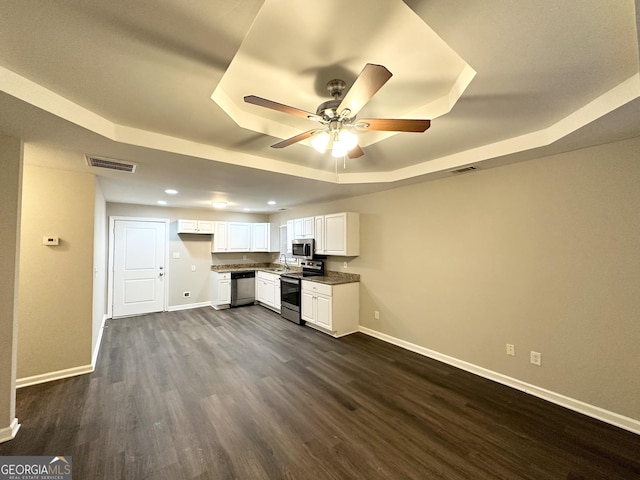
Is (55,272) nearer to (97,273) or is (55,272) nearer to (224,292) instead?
(97,273)

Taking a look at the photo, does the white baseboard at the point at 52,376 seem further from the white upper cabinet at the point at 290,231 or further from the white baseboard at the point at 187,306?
the white upper cabinet at the point at 290,231

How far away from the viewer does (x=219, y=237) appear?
6480mm

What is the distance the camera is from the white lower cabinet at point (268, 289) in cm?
582

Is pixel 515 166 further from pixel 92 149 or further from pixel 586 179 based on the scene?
pixel 92 149

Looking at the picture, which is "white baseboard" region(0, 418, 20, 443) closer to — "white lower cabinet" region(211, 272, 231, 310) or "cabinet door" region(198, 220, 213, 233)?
"white lower cabinet" region(211, 272, 231, 310)

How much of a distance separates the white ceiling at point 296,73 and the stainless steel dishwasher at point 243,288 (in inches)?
146

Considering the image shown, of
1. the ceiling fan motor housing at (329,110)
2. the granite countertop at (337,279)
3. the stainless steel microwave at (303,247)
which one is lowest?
the granite countertop at (337,279)

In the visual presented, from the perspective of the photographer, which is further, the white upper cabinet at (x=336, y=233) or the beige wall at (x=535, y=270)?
the white upper cabinet at (x=336, y=233)

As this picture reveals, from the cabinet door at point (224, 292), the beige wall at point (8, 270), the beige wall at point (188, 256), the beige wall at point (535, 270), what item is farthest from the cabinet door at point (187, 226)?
the beige wall at point (535, 270)

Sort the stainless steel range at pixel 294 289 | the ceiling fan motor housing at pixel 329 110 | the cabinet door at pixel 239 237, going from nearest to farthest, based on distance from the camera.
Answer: the ceiling fan motor housing at pixel 329 110, the stainless steel range at pixel 294 289, the cabinet door at pixel 239 237

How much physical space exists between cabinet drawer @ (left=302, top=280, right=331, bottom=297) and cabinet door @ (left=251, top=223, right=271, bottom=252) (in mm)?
2538

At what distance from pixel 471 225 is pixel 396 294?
59.8 inches

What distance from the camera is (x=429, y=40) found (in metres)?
1.61

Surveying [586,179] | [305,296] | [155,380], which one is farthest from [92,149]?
[586,179]
